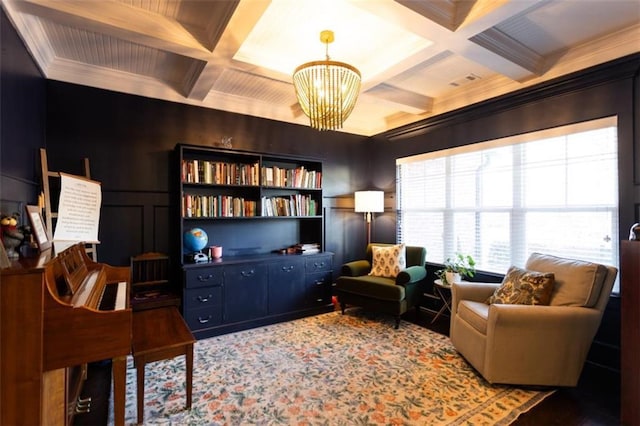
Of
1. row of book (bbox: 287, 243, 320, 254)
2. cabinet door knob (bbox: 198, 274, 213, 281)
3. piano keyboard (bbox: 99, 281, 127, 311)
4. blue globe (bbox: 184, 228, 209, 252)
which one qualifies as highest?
blue globe (bbox: 184, 228, 209, 252)

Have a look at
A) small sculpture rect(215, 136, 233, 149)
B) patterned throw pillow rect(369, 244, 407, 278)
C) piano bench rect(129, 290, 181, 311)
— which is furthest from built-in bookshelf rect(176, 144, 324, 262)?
patterned throw pillow rect(369, 244, 407, 278)

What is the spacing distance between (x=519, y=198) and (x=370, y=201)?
1.78 metres

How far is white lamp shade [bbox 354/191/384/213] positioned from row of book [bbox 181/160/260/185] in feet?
4.92

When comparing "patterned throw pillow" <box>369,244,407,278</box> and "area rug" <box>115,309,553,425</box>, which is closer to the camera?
"area rug" <box>115,309,553,425</box>

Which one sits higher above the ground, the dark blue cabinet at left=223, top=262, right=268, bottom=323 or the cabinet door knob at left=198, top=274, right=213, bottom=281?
the cabinet door knob at left=198, top=274, right=213, bottom=281

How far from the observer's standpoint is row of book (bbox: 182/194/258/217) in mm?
3354

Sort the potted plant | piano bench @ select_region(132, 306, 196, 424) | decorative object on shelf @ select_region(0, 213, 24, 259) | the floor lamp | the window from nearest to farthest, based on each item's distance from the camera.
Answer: decorative object on shelf @ select_region(0, 213, 24, 259) < piano bench @ select_region(132, 306, 196, 424) < the window < the potted plant < the floor lamp

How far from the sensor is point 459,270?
3465 mm

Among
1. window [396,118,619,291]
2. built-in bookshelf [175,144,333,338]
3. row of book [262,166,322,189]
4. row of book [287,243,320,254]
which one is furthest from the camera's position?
row of book [287,243,320,254]

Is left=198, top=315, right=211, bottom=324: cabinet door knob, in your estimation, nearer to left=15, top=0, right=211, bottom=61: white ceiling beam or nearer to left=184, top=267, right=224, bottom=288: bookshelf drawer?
left=184, top=267, right=224, bottom=288: bookshelf drawer

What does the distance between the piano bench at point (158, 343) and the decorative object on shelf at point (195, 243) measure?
3.51 feet

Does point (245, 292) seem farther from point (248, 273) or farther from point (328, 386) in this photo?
point (328, 386)

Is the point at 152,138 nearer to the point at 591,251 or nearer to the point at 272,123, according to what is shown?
the point at 272,123

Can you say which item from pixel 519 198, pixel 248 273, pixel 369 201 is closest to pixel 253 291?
pixel 248 273
